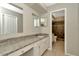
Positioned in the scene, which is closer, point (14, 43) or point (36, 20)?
point (14, 43)

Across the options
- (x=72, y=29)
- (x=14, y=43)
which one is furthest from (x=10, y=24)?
(x=72, y=29)

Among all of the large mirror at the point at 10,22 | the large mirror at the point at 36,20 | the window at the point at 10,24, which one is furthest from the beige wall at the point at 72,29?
the window at the point at 10,24

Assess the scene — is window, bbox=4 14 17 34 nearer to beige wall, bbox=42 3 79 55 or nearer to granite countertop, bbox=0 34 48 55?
granite countertop, bbox=0 34 48 55

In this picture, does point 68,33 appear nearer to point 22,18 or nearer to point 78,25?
point 78,25

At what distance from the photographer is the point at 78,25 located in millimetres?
2365

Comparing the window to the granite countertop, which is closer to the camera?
the granite countertop

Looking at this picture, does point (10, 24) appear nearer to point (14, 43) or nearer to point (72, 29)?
point (14, 43)

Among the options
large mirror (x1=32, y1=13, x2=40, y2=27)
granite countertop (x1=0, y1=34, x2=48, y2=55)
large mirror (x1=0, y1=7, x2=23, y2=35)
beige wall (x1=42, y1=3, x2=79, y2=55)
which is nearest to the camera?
granite countertop (x1=0, y1=34, x2=48, y2=55)

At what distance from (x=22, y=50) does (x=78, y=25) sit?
165 centimetres

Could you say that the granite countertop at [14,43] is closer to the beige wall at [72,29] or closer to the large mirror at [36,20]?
the large mirror at [36,20]

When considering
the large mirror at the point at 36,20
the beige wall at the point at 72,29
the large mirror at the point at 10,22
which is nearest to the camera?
the large mirror at the point at 10,22

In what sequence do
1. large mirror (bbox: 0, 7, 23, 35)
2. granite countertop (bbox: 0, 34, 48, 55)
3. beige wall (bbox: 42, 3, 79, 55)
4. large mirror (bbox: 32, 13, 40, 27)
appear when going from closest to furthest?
granite countertop (bbox: 0, 34, 48, 55)
large mirror (bbox: 0, 7, 23, 35)
large mirror (bbox: 32, 13, 40, 27)
beige wall (bbox: 42, 3, 79, 55)

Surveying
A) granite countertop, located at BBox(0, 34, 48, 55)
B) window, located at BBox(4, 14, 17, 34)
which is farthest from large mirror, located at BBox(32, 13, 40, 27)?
window, located at BBox(4, 14, 17, 34)

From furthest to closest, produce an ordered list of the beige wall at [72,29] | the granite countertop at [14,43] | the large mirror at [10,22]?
1. the beige wall at [72,29]
2. the large mirror at [10,22]
3. the granite countertop at [14,43]
